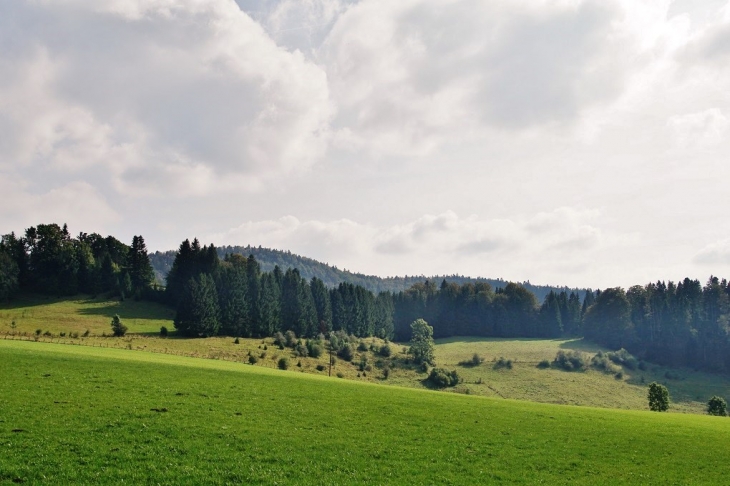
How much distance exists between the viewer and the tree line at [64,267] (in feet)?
480

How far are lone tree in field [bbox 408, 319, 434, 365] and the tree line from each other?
9034 cm

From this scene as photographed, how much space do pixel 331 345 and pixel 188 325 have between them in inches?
1419

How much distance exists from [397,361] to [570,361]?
46518 millimetres

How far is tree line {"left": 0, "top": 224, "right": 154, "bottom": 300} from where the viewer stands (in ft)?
480

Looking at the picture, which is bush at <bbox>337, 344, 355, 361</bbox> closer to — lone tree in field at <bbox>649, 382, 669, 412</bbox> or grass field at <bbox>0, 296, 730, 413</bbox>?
grass field at <bbox>0, 296, 730, 413</bbox>

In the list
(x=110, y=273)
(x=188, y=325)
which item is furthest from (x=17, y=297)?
(x=188, y=325)

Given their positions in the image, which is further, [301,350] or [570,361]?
[570,361]

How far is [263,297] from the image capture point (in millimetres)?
138875

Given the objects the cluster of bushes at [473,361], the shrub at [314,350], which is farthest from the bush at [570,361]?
the shrub at [314,350]

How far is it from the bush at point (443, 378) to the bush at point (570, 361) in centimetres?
3439

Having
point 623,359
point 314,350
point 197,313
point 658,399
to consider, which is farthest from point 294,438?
point 623,359

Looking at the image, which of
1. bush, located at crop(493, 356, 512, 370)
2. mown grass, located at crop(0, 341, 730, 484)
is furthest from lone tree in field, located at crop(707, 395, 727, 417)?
mown grass, located at crop(0, 341, 730, 484)

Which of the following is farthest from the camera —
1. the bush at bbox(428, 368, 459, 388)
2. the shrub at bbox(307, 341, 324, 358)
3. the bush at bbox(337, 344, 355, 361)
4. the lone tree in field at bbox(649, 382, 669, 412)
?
the bush at bbox(337, 344, 355, 361)

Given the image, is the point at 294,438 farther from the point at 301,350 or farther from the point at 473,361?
the point at 473,361
